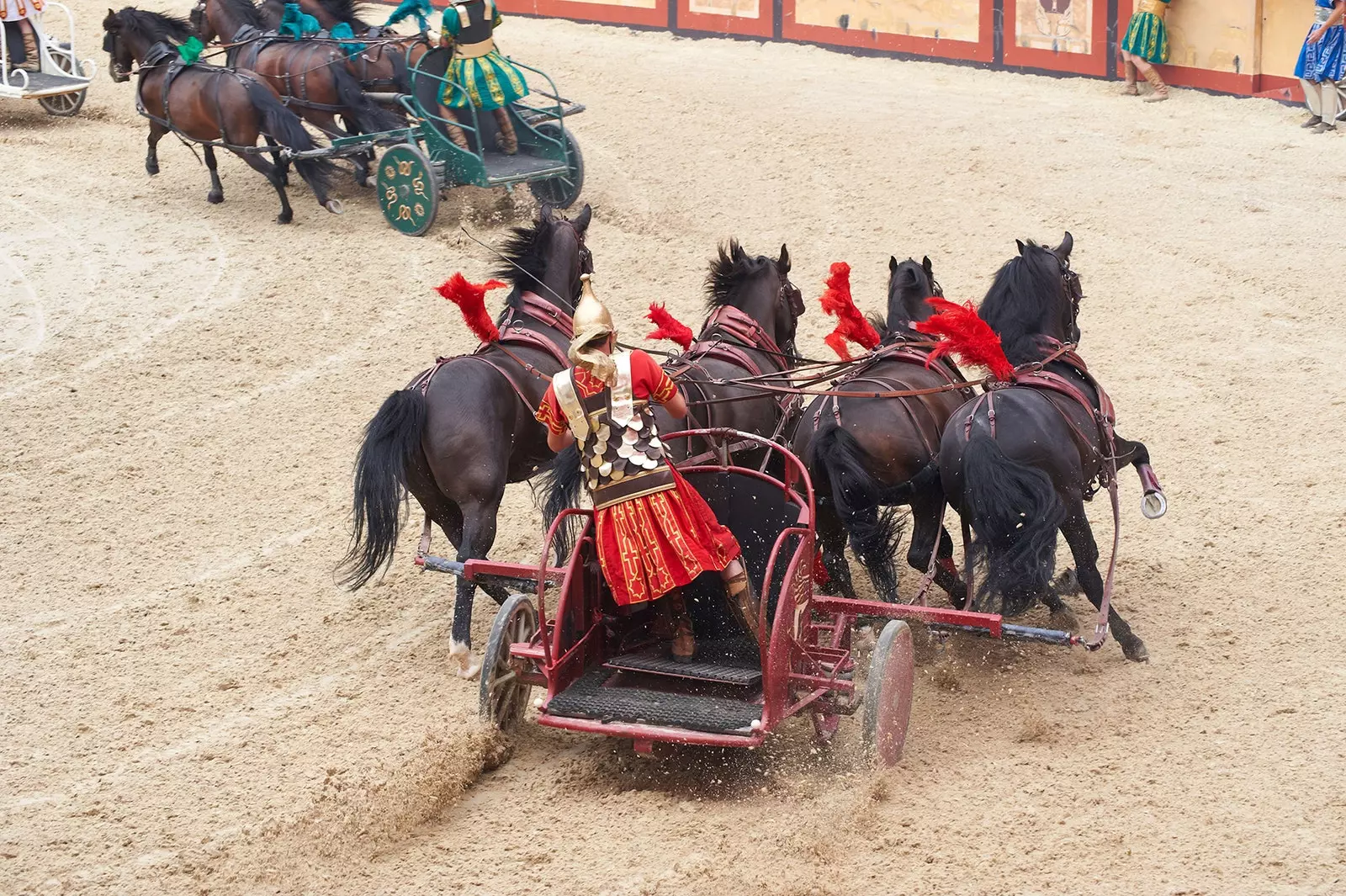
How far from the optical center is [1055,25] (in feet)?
48.1

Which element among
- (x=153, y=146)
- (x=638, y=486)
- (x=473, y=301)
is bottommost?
(x=638, y=486)

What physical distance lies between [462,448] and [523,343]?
797 mm

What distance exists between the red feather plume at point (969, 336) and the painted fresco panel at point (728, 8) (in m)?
11.5

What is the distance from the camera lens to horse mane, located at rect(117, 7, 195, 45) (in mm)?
13109

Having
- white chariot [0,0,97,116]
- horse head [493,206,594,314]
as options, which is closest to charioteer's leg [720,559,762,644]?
horse head [493,206,594,314]

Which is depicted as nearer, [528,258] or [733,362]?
[733,362]

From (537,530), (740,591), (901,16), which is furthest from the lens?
(901,16)

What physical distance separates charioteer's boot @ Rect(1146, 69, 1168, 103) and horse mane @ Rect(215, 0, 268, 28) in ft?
28.6

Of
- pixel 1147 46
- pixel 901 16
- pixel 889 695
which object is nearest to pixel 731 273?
pixel 889 695

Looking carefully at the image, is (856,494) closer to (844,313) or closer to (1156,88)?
(844,313)

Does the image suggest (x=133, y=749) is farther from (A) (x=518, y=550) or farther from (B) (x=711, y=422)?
(B) (x=711, y=422)

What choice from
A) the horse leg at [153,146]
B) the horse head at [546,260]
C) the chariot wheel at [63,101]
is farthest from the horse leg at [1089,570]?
the chariot wheel at [63,101]

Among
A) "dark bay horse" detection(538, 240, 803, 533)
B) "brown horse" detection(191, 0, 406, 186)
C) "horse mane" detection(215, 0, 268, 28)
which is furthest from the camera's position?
"horse mane" detection(215, 0, 268, 28)

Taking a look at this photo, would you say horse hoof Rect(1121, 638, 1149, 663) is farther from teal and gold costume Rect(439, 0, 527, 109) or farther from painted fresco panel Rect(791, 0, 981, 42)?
painted fresco panel Rect(791, 0, 981, 42)
